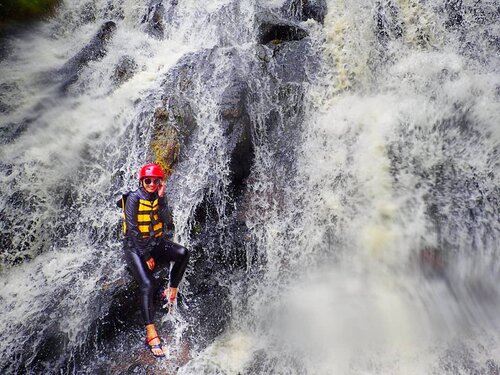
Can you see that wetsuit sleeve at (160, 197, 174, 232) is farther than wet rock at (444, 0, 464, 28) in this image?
No

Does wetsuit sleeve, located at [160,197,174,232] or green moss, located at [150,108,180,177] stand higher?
green moss, located at [150,108,180,177]

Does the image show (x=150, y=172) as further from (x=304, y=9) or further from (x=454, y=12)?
(x=454, y=12)

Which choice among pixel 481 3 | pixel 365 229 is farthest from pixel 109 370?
pixel 481 3

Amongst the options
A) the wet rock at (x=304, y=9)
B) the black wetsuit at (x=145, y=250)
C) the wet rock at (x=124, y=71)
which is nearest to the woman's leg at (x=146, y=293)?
the black wetsuit at (x=145, y=250)

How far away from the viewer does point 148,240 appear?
A: 189 inches

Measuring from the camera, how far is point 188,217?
584 centimetres

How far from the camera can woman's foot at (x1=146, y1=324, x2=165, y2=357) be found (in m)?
4.85

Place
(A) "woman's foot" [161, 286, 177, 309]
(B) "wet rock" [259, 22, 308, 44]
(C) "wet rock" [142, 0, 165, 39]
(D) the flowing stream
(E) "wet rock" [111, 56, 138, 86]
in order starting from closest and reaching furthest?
(D) the flowing stream
(A) "woman's foot" [161, 286, 177, 309]
(E) "wet rock" [111, 56, 138, 86]
(B) "wet rock" [259, 22, 308, 44]
(C) "wet rock" [142, 0, 165, 39]

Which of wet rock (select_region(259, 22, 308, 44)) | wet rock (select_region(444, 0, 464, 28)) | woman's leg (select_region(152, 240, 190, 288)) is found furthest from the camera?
wet rock (select_region(259, 22, 308, 44))

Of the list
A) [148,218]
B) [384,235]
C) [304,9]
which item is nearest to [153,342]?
[148,218]

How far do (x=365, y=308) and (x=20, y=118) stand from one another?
25.9ft

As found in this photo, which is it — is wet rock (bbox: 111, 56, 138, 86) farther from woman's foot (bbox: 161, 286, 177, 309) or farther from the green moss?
woman's foot (bbox: 161, 286, 177, 309)

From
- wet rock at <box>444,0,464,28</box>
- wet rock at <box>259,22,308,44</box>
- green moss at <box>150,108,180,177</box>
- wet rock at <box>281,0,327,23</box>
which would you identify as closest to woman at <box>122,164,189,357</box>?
green moss at <box>150,108,180,177</box>

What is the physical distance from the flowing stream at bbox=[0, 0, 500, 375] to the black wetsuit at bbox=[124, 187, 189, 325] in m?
0.52
